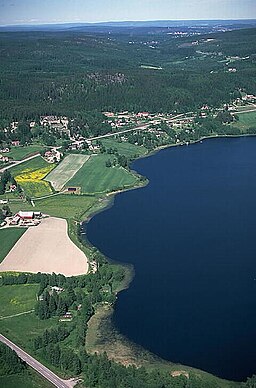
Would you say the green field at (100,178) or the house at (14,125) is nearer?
the green field at (100,178)

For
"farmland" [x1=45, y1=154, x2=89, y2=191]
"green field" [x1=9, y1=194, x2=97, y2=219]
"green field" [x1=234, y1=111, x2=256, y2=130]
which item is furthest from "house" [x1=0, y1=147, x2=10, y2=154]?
"green field" [x1=234, y1=111, x2=256, y2=130]

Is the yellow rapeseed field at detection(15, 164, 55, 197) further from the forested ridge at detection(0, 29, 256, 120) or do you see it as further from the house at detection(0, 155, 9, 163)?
the forested ridge at detection(0, 29, 256, 120)

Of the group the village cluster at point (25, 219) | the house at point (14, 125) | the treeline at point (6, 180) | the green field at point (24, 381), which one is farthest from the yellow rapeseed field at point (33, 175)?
the green field at point (24, 381)

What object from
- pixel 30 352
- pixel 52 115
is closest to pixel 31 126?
pixel 52 115

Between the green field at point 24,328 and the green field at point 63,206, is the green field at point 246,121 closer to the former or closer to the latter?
the green field at point 63,206

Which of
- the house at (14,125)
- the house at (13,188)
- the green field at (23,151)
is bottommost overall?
the house at (13,188)

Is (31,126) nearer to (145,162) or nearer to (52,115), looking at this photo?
(52,115)

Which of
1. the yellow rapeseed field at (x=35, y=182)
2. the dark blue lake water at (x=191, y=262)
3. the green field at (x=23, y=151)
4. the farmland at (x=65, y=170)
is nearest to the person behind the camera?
the dark blue lake water at (x=191, y=262)
